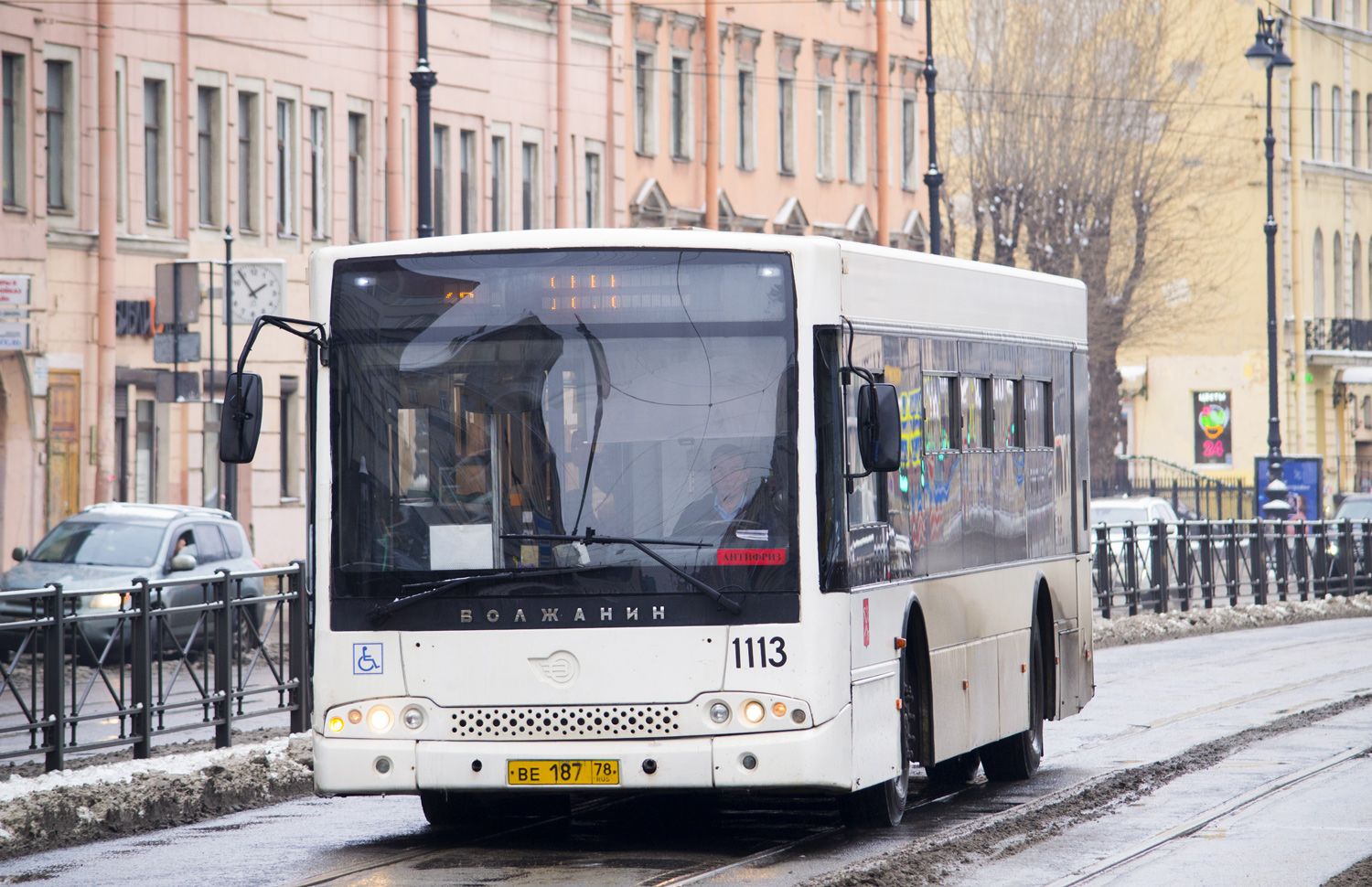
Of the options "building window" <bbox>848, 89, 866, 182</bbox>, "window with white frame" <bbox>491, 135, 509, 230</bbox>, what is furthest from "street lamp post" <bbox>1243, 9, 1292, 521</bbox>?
"window with white frame" <bbox>491, 135, 509, 230</bbox>

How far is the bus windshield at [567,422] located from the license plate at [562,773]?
0.72 metres

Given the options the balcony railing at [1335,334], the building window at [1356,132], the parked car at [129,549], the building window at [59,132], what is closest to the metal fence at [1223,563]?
the parked car at [129,549]

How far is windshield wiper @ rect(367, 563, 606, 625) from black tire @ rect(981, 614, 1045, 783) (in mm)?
4244

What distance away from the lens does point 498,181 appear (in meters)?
45.1

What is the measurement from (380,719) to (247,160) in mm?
28737

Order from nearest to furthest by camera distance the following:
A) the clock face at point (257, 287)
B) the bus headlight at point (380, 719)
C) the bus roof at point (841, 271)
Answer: the bus headlight at point (380, 719) < the bus roof at point (841, 271) < the clock face at point (257, 287)

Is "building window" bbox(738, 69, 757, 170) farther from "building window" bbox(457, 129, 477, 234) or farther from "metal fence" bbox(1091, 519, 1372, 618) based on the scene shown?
"metal fence" bbox(1091, 519, 1372, 618)

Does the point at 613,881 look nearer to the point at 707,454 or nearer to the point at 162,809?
the point at 707,454

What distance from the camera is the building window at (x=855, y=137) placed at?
5719 centimetres

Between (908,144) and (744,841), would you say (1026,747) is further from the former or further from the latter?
(908,144)

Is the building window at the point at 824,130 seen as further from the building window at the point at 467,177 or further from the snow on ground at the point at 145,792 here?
the snow on ground at the point at 145,792

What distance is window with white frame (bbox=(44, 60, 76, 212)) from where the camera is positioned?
34625mm

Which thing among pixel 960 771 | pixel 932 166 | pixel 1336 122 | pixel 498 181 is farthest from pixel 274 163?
pixel 1336 122

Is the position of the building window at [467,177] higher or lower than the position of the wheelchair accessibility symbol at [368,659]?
higher
